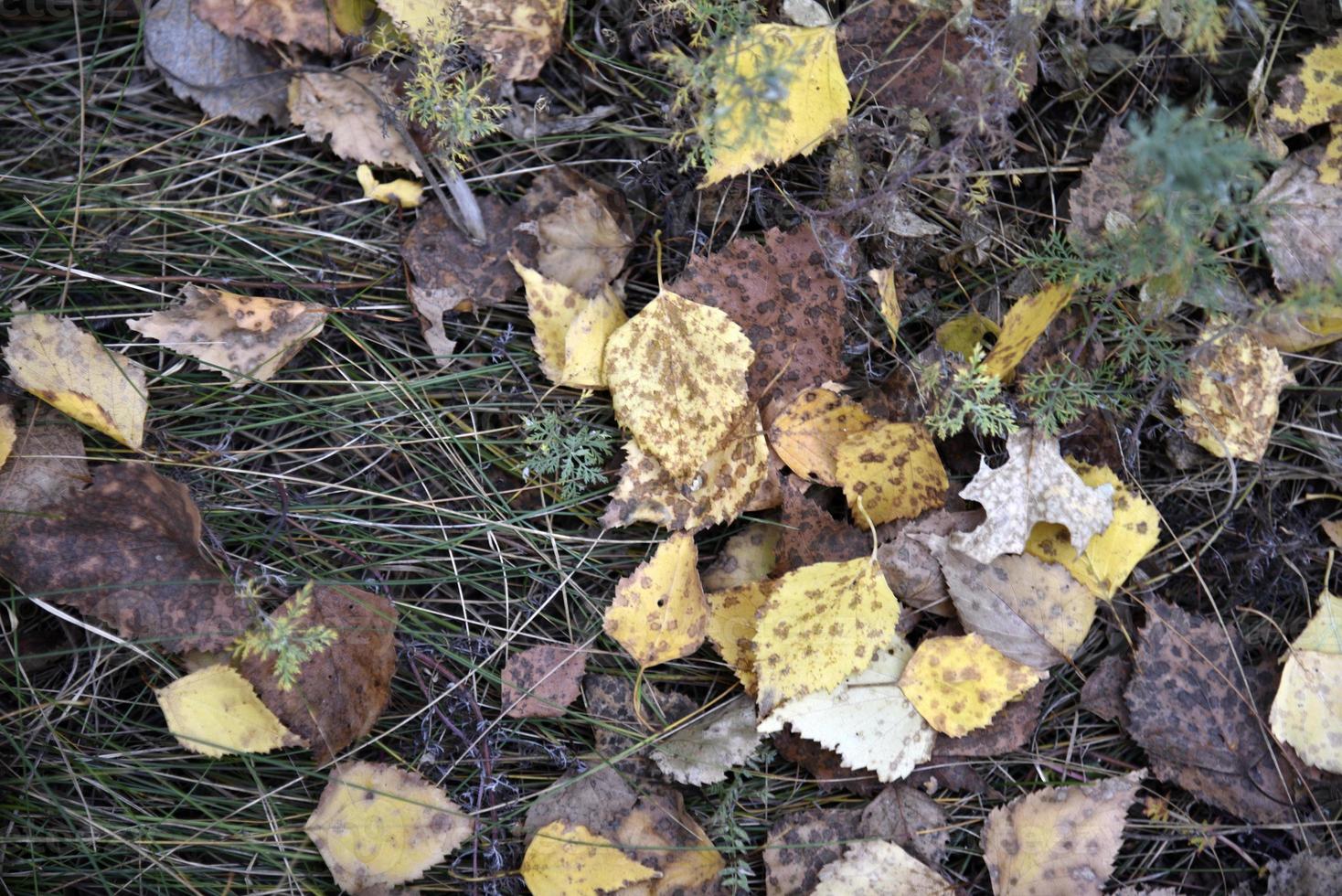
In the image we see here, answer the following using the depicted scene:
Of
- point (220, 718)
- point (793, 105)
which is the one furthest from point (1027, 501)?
point (220, 718)

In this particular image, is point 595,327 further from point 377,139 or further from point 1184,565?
point 1184,565

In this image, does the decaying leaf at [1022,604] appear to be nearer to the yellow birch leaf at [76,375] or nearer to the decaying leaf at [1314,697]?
the decaying leaf at [1314,697]

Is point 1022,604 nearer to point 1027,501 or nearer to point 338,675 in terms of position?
point 1027,501

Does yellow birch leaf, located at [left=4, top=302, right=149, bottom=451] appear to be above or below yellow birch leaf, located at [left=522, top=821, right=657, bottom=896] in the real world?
above

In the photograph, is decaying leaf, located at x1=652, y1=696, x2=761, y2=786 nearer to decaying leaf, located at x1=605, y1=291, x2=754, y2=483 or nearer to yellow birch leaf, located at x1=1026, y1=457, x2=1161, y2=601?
decaying leaf, located at x1=605, y1=291, x2=754, y2=483

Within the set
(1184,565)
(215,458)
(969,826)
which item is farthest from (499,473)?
(1184,565)

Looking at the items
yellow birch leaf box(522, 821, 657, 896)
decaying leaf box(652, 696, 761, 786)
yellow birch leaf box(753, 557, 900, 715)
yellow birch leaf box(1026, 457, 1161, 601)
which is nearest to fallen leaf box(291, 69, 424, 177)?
yellow birch leaf box(753, 557, 900, 715)

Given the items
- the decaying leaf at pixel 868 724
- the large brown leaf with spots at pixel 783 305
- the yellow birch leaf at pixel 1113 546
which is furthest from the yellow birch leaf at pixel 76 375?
the yellow birch leaf at pixel 1113 546
